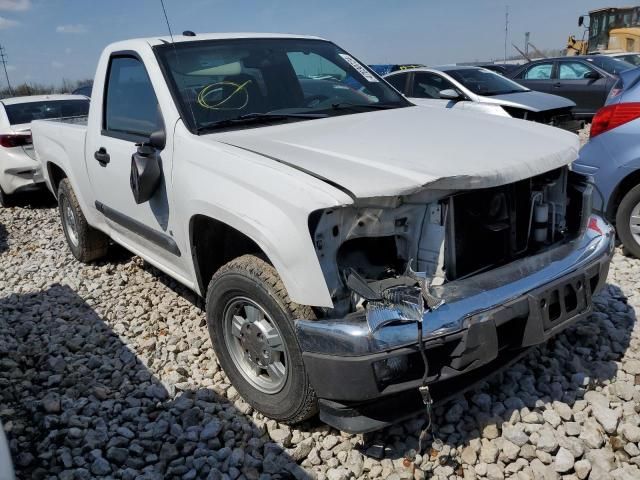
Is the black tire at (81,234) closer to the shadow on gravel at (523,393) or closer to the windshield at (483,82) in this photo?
the shadow on gravel at (523,393)

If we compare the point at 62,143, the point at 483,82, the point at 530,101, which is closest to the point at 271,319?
the point at 62,143

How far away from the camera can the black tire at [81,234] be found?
4941mm

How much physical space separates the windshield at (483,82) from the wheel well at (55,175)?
615 cm

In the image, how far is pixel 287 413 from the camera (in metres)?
2.59

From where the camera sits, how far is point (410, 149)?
2516mm

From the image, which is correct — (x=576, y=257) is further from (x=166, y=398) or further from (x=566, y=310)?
(x=166, y=398)

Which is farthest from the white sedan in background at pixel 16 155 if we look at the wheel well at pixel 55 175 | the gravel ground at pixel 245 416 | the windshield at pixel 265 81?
the windshield at pixel 265 81

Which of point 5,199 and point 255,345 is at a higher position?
point 255,345

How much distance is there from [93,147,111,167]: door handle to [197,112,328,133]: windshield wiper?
1122 mm

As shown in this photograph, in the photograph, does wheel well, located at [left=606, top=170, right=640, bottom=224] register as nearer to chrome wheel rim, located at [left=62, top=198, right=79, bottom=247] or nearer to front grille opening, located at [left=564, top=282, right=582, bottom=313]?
front grille opening, located at [left=564, top=282, right=582, bottom=313]

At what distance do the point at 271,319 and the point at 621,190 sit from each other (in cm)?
320

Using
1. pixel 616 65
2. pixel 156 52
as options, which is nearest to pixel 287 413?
pixel 156 52

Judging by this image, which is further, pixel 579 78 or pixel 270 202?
pixel 579 78

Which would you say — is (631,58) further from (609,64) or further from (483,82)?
(483,82)
